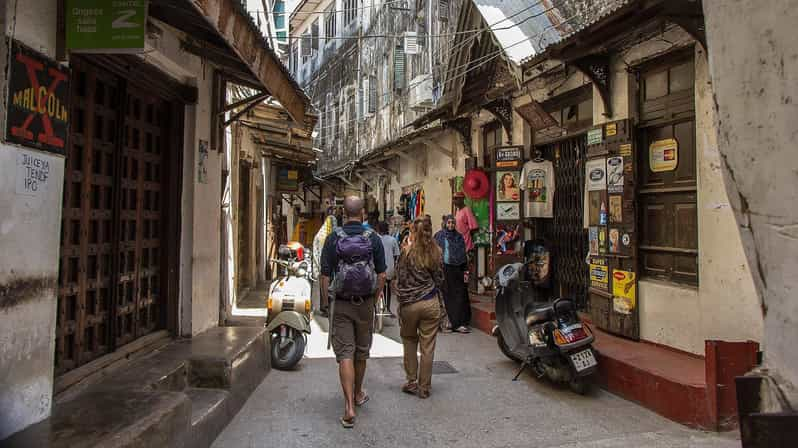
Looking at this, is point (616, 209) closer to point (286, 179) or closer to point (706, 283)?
point (706, 283)

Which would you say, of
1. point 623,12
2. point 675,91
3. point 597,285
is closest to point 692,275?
point 597,285

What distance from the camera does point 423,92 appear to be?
15562mm

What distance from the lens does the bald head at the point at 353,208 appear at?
5.10 m

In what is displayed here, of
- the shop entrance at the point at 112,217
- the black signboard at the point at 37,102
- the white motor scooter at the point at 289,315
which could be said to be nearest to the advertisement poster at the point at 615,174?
the white motor scooter at the point at 289,315

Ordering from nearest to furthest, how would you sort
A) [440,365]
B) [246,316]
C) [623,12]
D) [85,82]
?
[85,82]
[623,12]
[440,365]
[246,316]

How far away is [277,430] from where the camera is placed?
4.67m

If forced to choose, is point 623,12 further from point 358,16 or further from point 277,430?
point 358,16

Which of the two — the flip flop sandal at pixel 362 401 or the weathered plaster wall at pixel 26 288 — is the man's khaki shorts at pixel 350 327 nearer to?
the flip flop sandal at pixel 362 401

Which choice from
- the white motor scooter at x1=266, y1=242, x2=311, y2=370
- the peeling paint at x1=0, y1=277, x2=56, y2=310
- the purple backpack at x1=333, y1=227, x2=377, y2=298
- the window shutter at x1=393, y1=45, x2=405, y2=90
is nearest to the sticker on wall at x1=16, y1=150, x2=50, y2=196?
the peeling paint at x1=0, y1=277, x2=56, y2=310

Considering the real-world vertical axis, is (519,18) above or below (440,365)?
above

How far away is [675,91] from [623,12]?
1321 mm

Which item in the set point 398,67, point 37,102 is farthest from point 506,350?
point 398,67

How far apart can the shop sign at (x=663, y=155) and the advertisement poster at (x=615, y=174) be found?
1.10 ft

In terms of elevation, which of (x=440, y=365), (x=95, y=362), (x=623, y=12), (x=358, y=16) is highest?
(x=358, y=16)
